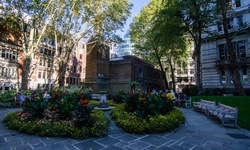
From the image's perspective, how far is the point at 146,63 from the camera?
42.1 meters

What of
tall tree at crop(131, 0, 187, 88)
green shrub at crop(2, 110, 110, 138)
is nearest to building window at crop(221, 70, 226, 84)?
tall tree at crop(131, 0, 187, 88)

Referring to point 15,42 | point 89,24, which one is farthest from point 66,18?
point 15,42

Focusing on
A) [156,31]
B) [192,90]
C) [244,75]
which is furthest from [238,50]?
[156,31]

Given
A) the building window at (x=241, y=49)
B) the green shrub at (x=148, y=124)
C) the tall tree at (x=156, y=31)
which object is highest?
the tall tree at (x=156, y=31)

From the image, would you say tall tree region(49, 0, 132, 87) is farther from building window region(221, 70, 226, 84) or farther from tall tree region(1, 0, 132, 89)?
building window region(221, 70, 226, 84)

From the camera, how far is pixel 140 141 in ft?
16.5

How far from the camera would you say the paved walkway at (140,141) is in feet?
14.8

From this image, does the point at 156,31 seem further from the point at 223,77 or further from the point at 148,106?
the point at 148,106

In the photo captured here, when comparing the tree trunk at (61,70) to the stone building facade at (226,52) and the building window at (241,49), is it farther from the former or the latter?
the building window at (241,49)

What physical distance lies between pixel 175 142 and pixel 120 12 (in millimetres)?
22435

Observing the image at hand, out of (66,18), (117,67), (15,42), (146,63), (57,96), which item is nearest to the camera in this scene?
(57,96)

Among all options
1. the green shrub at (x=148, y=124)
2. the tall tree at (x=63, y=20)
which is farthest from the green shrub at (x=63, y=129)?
the tall tree at (x=63, y=20)

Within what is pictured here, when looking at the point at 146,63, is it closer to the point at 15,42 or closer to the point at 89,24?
the point at 89,24

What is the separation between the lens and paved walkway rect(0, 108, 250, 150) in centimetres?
450
